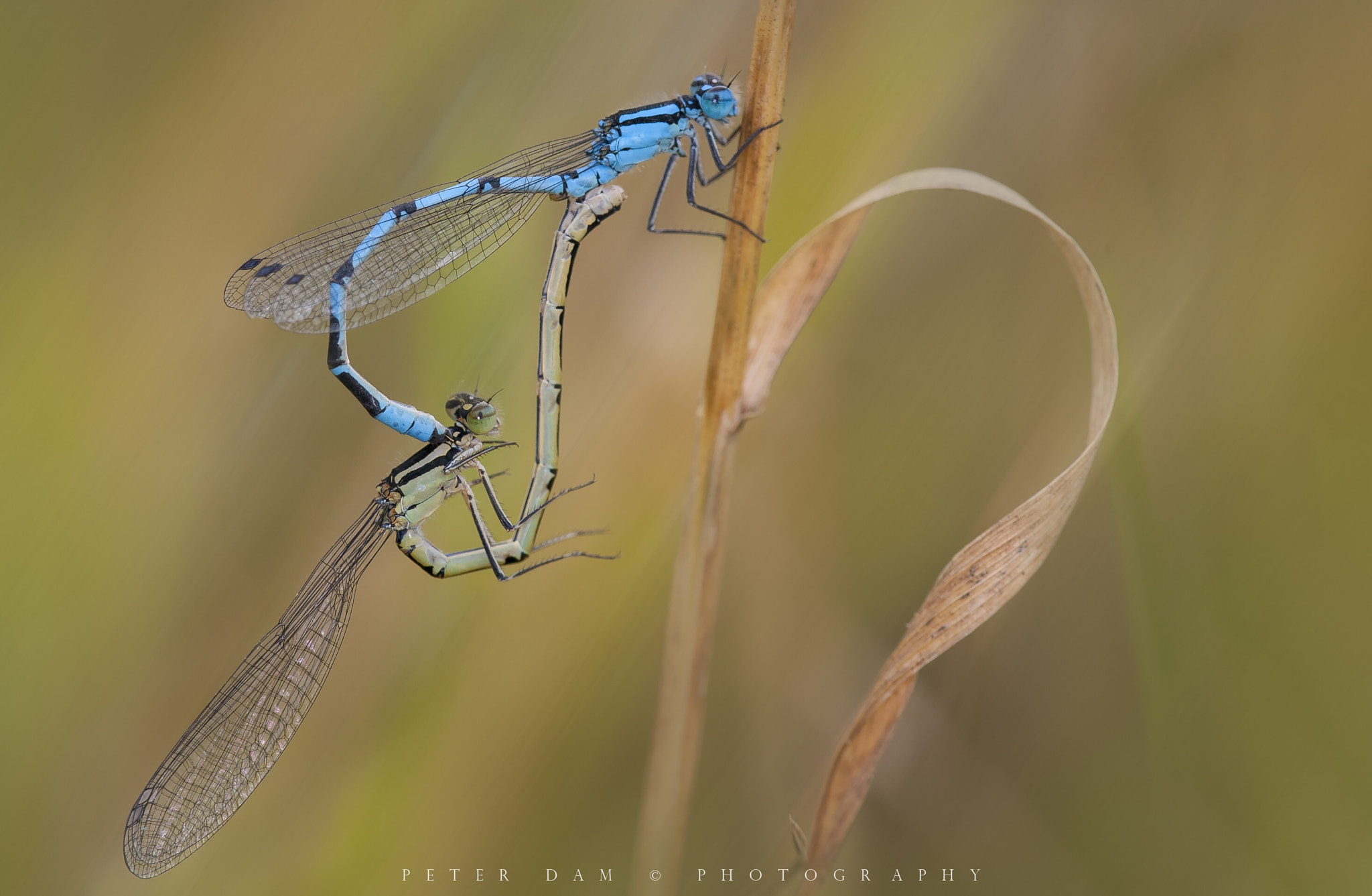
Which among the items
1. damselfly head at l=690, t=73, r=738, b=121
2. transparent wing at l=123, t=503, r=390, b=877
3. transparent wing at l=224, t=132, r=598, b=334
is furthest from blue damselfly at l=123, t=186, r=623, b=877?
damselfly head at l=690, t=73, r=738, b=121

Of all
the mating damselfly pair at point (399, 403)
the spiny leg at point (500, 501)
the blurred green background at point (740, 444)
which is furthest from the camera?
the spiny leg at point (500, 501)

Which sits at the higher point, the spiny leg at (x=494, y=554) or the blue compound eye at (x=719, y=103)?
the blue compound eye at (x=719, y=103)

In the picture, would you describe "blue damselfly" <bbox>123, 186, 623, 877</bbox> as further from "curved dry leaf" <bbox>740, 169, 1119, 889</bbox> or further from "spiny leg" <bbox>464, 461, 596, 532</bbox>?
"curved dry leaf" <bbox>740, 169, 1119, 889</bbox>

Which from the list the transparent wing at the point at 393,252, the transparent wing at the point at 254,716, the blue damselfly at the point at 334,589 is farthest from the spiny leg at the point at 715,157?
the transparent wing at the point at 254,716

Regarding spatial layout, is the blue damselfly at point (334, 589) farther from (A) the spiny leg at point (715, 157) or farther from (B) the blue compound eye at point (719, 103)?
(B) the blue compound eye at point (719, 103)

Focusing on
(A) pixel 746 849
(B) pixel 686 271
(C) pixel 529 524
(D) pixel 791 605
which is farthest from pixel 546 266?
(A) pixel 746 849

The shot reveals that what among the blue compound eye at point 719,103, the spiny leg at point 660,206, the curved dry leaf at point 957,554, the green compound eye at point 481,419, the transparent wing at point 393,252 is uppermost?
the transparent wing at point 393,252

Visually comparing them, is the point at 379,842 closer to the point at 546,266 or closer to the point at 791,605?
the point at 791,605
